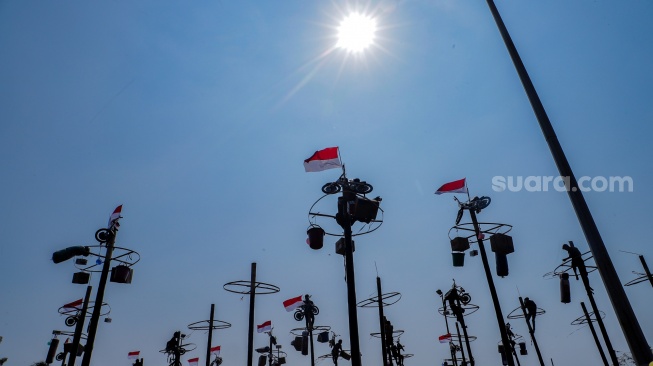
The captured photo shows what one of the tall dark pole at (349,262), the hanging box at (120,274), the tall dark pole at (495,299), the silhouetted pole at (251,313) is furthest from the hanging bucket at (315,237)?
the hanging box at (120,274)

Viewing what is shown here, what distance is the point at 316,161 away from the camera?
10148mm

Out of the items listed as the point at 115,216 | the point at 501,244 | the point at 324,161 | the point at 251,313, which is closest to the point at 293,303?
the point at 251,313

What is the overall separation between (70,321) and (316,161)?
21.5m

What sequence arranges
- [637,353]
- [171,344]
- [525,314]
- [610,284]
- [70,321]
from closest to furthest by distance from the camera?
1. [637,353]
2. [610,284]
3. [525,314]
4. [70,321]
5. [171,344]

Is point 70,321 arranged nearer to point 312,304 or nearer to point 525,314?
point 312,304

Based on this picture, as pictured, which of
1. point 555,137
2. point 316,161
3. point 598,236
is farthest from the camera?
point 316,161

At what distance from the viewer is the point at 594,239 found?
4.88 m

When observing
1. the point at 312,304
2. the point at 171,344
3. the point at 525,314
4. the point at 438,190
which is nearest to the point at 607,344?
the point at 525,314

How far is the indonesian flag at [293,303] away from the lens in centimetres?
1863

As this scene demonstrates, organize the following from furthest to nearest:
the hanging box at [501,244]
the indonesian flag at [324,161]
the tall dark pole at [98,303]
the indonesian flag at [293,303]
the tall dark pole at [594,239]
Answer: the indonesian flag at [293,303], the tall dark pole at [98,303], the hanging box at [501,244], the indonesian flag at [324,161], the tall dark pole at [594,239]

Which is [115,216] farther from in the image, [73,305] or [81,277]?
[73,305]

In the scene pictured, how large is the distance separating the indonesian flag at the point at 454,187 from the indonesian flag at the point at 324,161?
708 centimetres

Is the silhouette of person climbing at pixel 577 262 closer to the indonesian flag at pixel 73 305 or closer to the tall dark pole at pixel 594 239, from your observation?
the tall dark pole at pixel 594 239

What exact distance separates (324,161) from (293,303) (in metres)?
11.3
